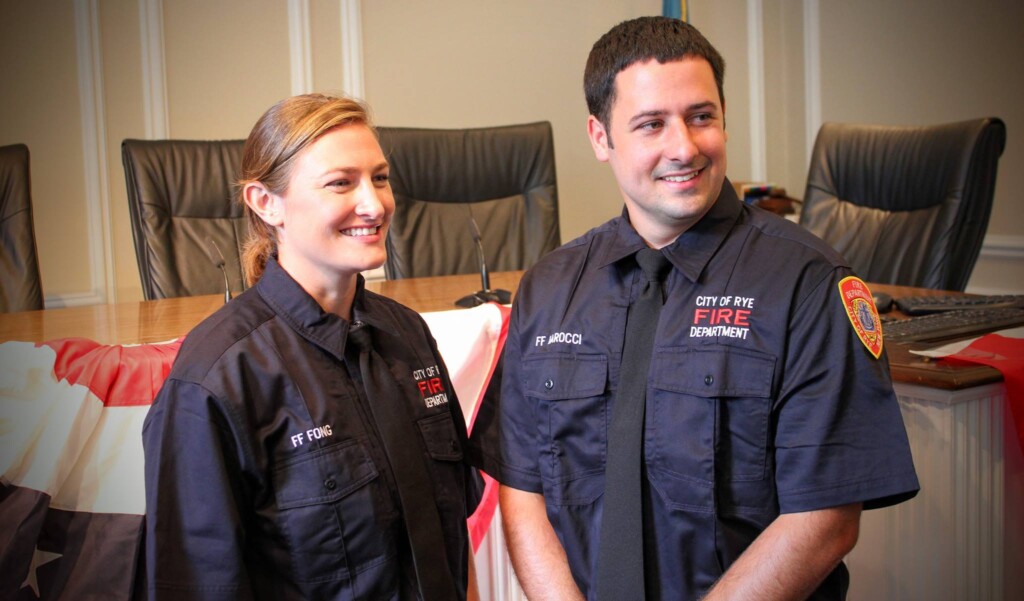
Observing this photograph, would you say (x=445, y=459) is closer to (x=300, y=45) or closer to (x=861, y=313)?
(x=861, y=313)

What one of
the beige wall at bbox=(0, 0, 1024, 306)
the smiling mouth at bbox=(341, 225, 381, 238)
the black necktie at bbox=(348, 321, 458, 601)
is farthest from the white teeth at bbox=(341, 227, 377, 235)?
the beige wall at bbox=(0, 0, 1024, 306)

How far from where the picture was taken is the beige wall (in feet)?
10.9

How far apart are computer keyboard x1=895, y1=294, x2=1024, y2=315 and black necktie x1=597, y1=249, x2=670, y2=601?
1145 millimetres

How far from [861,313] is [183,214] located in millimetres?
2250

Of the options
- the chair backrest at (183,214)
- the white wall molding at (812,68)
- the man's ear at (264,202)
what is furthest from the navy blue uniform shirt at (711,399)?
the white wall molding at (812,68)

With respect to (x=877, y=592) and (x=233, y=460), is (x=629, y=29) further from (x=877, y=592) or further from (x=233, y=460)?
(x=877, y=592)

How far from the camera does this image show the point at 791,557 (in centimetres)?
105

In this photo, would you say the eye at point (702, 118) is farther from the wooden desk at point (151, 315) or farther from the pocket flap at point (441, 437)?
the wooden desk at point (151, 315)

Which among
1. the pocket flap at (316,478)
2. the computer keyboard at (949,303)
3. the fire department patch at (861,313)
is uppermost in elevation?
the fire department patch at (861,313)

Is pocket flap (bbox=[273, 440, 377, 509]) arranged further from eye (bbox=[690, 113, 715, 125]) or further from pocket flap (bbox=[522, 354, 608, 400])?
eye (bbox=[690, 113, 715, 125])

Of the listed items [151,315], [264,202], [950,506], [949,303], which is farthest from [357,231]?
[949,303]

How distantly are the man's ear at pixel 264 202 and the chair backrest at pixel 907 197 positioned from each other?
200cm

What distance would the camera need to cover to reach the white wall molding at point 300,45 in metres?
3.73

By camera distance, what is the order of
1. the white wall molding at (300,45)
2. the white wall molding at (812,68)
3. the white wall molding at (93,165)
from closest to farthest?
the white wall molding at (93,165) < the white wall molding at (300,45) < the white wall molding at (812,68)
